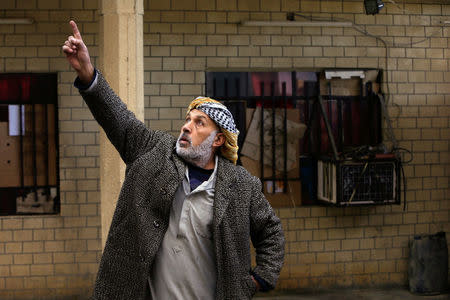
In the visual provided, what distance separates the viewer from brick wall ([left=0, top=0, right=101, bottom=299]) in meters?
7.72

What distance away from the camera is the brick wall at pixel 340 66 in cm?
792

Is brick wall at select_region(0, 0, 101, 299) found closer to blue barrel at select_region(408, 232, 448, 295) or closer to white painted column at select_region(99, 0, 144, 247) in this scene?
white painted column at select_region(99, 0, 144, 247)

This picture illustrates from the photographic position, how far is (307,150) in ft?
27.5

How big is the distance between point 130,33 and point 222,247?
2693mm

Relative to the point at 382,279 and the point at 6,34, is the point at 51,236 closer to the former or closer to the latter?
the point at 6,34

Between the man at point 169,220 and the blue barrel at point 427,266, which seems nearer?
the man at point 169,220

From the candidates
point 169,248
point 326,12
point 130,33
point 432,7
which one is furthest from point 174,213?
point 432,7

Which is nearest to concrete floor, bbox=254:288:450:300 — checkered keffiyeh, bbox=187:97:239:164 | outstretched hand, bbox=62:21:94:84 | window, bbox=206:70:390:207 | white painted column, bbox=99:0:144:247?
window, bbox=206:70:390:207

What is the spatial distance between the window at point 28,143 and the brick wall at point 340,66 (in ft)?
3.83

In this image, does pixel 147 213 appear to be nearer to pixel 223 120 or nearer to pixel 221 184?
pixel 221 184

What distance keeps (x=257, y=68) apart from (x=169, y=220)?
5007mm

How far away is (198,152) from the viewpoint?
350 cm

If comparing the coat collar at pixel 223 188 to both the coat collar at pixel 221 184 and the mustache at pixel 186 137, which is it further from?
the mustache at pixel 186 137

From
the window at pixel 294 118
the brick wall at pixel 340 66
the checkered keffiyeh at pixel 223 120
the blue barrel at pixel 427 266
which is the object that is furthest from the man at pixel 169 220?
the blue barrel at pixel 427 266
